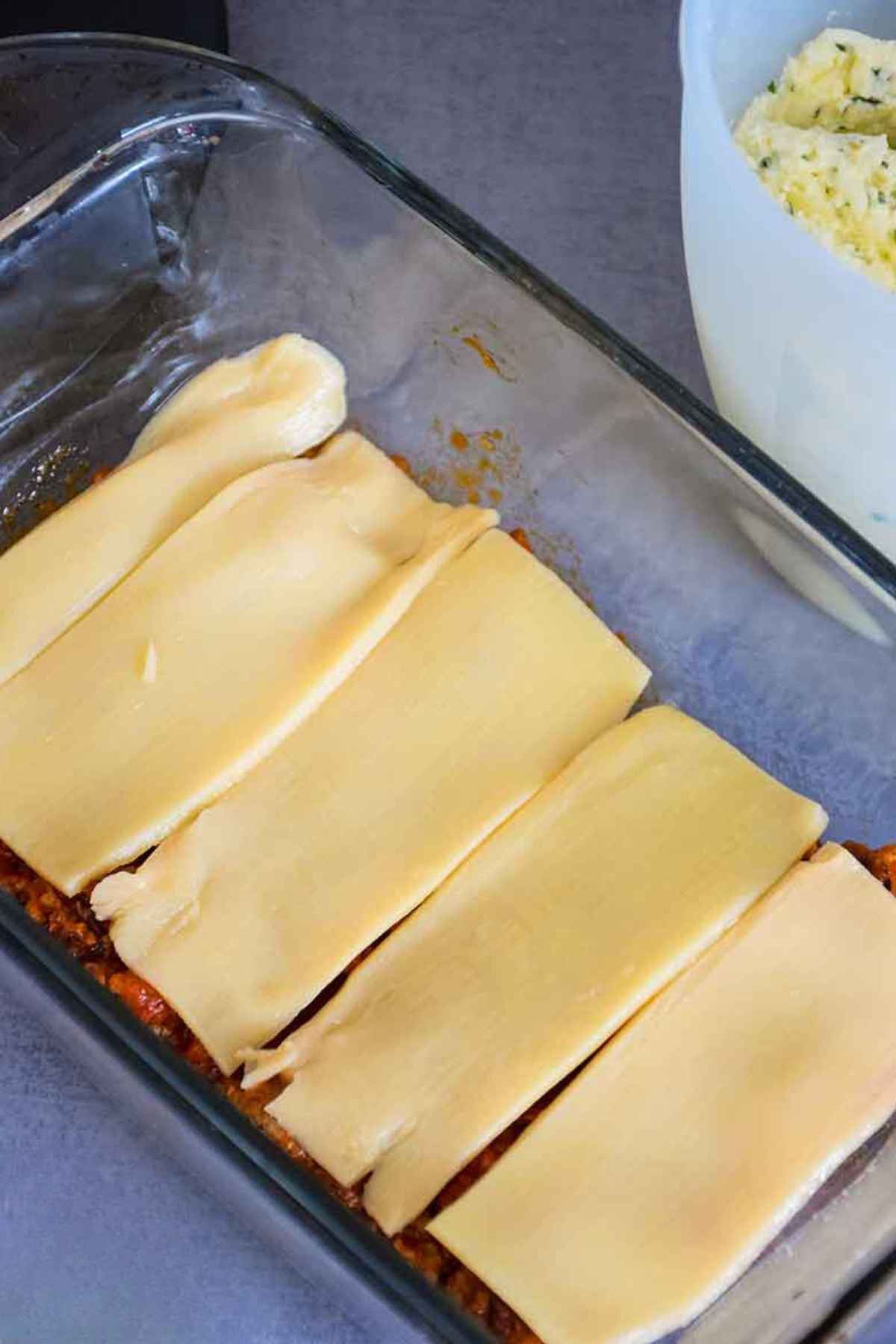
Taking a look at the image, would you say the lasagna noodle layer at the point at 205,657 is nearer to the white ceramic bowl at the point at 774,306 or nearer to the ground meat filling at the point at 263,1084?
the ground meat filling at the point at 263,1084

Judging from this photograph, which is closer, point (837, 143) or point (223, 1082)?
point (223, 1082)

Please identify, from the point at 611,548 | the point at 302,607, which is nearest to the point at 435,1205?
the point at 302,607

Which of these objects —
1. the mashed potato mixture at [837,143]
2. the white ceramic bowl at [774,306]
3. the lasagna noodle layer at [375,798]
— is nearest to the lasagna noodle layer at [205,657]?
the lasagna noodle layer at [375,798]

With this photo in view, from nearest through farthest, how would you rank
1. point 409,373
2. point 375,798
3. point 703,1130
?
1. point 703,1130
2. point 375,798
3. point 409,373

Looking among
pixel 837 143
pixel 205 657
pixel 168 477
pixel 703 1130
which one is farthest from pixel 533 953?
pixel 837 143

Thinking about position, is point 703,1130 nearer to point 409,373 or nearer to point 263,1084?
point 263,1084

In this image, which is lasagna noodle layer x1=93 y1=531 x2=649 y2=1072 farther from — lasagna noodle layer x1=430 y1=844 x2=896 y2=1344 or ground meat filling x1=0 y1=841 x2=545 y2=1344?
lasagna noodle layer x1=430 y1=844 x2=896 y2=1344

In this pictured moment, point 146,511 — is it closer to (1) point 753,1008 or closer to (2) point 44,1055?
(2) point 44,1055
